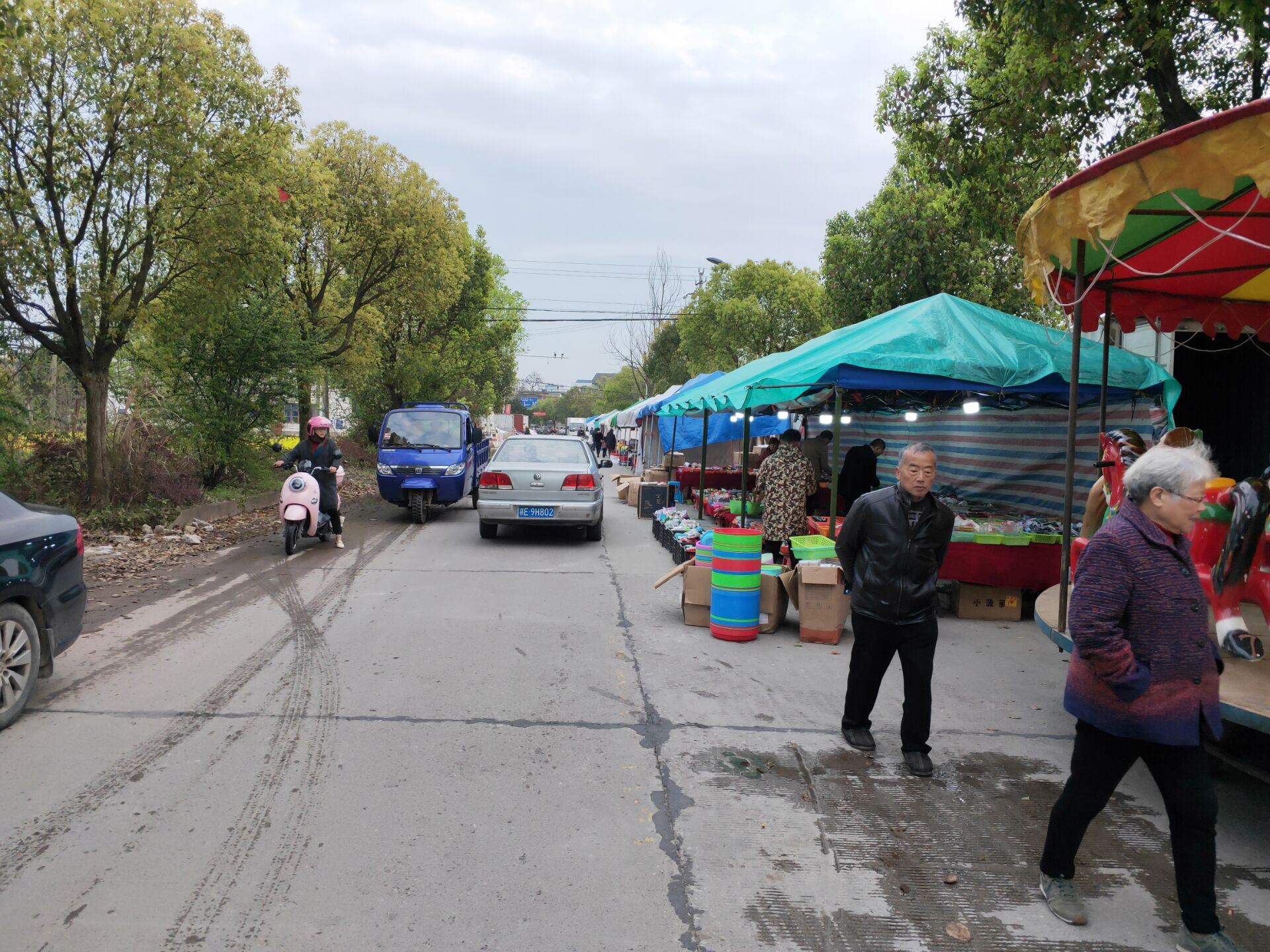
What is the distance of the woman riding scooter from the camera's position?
11336 millimetres

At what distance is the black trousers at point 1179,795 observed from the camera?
9.36ft

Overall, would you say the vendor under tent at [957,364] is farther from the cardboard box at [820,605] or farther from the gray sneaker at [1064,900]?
the gray sneaker at [1064,900]

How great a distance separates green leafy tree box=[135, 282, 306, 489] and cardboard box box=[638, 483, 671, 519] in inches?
280

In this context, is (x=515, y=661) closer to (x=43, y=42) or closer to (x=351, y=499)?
(x=43, y=42)

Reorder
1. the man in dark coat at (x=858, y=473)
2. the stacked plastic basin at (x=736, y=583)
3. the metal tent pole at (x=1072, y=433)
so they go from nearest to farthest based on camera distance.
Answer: the metal tent pole at (x=1072, y=433) < the stacked plastic basin at (x=736, y=583) < the man in dark coat at (x=858, y=473)

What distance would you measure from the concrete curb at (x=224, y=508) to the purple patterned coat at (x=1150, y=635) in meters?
12.7

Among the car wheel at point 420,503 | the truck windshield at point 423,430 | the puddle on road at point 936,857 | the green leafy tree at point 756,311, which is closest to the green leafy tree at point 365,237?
the truck windshield at point 423,430

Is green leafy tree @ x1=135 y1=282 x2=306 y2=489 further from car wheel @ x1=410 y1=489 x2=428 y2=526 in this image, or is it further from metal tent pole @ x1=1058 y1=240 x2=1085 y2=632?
metal tent pole @ x1=1058 y1=240 x2=1085 y2=632

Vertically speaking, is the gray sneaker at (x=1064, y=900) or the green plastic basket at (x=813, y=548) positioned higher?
the green plastic basket at (x=813, y=548)

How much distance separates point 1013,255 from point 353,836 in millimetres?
18277

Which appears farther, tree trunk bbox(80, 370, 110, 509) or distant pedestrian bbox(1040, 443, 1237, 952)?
tree trunk bbox(80, 370, 110, 509)

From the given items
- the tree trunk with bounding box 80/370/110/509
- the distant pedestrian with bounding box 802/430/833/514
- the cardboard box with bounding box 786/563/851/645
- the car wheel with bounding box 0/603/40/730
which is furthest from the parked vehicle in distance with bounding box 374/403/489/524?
the car wheel with bounding box 0/603/40/730

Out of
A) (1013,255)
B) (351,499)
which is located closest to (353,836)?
(351,499)

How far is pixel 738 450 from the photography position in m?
25.5
